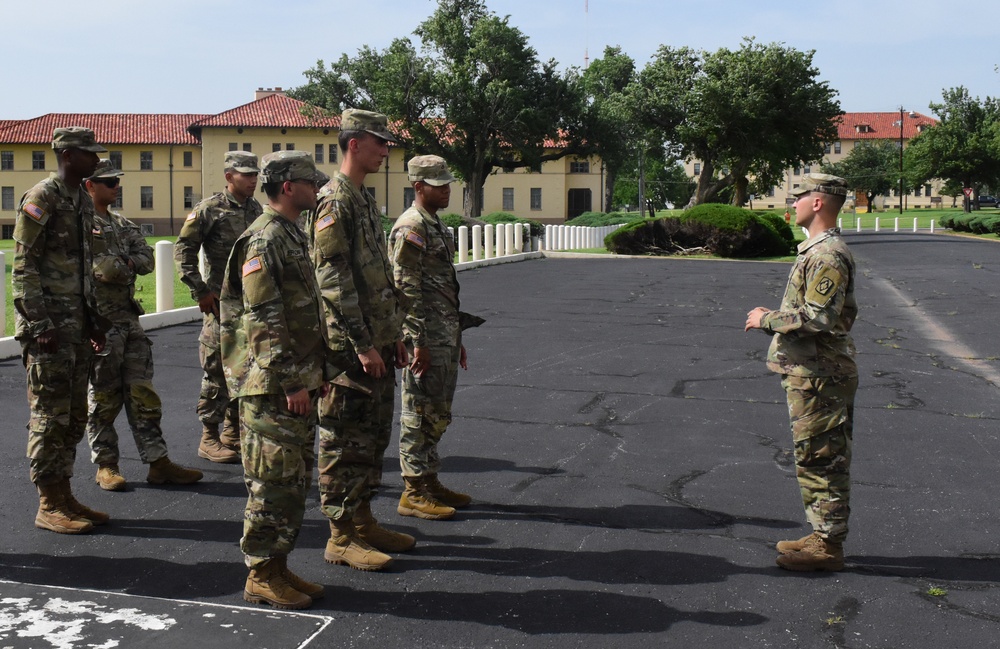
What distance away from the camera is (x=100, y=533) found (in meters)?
5.49

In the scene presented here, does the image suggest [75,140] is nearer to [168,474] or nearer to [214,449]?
[168,474]

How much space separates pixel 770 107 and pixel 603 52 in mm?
50492

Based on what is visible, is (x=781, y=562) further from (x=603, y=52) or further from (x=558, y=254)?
(x=603, y=52)

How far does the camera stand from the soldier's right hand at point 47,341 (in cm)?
541

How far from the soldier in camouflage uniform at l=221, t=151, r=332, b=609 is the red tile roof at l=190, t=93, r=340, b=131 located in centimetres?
7471

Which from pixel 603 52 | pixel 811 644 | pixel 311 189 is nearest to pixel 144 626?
pixel 311 189

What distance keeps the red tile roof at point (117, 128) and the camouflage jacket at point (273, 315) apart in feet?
272

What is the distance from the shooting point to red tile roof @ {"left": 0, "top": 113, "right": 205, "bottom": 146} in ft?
274

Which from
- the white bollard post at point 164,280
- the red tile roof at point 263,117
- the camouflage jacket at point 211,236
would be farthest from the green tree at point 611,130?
the camouflage jacket at point 211,236

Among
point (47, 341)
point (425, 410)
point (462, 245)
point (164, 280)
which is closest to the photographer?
point (47, 341)

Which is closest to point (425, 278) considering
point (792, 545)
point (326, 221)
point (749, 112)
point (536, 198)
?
point (326, 221)

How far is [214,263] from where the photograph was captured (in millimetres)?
7027

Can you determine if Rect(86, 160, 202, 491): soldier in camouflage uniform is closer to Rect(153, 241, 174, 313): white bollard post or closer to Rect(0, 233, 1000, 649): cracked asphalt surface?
Rect(0, 233, 1000, 649): cracked asphalt surface

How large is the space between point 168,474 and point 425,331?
190 centimetres
